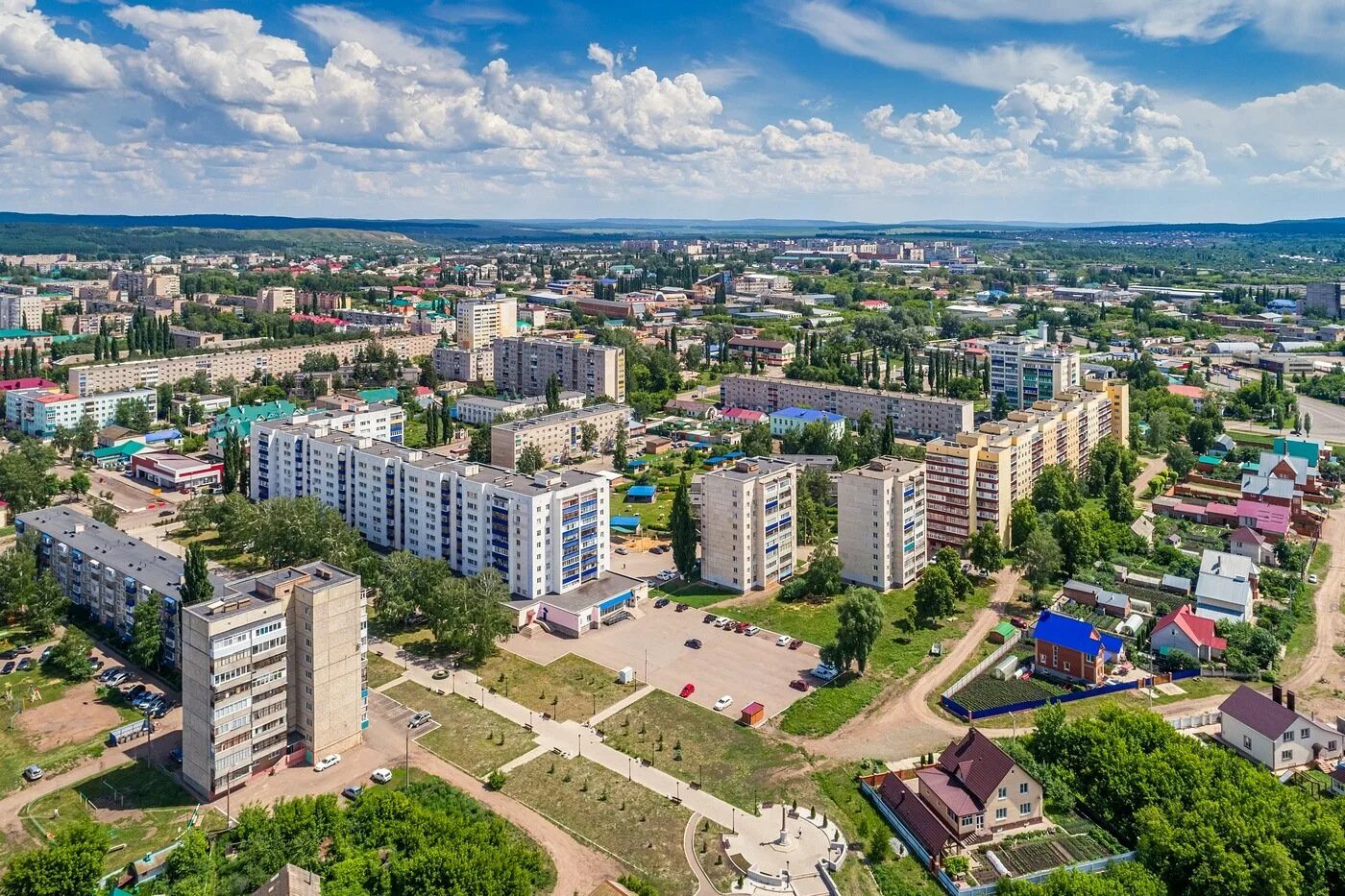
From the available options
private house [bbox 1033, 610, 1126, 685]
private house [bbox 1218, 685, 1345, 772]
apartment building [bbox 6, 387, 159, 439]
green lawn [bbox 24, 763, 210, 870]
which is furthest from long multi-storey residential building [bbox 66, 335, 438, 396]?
private house [bbox 1218, 685, 1345, 772]

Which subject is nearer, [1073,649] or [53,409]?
[1073,649]

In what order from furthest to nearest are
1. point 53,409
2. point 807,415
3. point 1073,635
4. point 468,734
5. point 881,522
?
point 807,415 → point 53,409 → point 881,522 → point 1073,635 → point 468,734

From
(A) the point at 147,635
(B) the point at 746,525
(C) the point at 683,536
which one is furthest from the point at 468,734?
(B) the point at 746,525

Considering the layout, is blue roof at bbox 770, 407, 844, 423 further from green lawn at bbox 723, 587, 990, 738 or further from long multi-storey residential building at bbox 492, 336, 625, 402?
green lawn at bbox 723, 587, 990, 738

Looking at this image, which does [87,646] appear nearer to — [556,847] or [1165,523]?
[556,847]

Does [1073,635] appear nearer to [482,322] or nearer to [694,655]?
[694,655]

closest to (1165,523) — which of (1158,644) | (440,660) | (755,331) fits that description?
(1158,644)
